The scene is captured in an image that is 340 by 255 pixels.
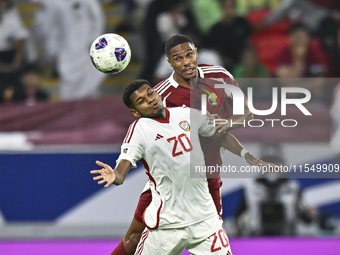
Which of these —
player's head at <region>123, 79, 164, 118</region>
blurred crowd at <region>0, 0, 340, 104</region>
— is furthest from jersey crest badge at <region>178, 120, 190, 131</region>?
blurred crowd at <region>0, 0, 340, 104</region>

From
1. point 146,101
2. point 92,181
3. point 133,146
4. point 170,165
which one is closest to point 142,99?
point 146,101

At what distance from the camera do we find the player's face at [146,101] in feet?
13.5

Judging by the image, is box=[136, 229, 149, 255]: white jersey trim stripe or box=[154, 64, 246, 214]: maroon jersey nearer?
box=[136, 229, 149, 255]: white jersey trim stripe

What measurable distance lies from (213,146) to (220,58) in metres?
3.47

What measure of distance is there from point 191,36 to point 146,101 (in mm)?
3968

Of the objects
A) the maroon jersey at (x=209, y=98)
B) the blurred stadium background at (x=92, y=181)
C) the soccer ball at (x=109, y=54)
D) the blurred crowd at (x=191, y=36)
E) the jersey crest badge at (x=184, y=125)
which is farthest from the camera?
the blurred crowd at (x=191, y=36)

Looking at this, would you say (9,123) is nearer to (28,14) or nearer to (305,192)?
(28,14)

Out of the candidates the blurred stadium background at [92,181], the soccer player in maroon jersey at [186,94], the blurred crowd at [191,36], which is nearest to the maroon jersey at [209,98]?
the soccer player in maroon jersey at [186,94]

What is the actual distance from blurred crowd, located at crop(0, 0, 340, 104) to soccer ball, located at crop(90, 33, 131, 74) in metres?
2.79

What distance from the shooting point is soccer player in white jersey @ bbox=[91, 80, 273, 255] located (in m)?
4.13

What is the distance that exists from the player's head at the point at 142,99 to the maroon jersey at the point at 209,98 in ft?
1.51

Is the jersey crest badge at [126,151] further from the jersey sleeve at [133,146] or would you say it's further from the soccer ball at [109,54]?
the soccer ball at [109,54]

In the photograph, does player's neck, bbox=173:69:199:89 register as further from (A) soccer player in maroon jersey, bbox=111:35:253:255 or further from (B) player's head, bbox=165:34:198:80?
(B) player's head, bbox=165:34:198:80

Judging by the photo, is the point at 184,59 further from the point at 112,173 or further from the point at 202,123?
the point at 112,173
